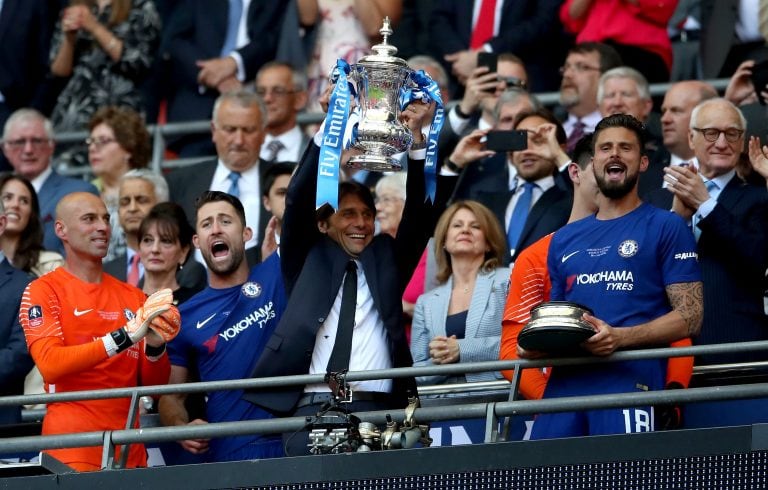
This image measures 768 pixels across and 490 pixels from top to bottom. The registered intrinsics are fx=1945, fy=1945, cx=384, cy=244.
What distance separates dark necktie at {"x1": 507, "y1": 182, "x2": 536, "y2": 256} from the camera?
1324 centimetres

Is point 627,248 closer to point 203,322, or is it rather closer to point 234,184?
point 203,322

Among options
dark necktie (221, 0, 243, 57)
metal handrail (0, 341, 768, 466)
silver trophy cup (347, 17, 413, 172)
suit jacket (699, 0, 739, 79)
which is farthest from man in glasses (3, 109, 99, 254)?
suit jacket (699, 0, 739, 79)

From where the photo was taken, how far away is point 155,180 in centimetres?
1424

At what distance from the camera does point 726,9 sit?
50.4 ft

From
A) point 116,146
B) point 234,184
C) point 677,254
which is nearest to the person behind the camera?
point 677,254

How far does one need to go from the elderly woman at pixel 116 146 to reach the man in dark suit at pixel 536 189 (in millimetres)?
3030

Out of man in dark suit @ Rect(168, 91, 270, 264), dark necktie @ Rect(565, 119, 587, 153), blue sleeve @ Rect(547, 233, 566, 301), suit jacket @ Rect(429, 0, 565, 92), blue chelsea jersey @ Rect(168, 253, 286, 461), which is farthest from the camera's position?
suit jacket @ Rect(429, 0, 565, 92)

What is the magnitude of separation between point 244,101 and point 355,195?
368 centimetres

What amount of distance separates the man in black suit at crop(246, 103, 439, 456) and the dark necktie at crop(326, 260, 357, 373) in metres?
0.02

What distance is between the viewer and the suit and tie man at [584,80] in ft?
48.3

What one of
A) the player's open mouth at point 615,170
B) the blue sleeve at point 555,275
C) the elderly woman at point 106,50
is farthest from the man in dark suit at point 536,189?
the elderly woman at point 106,50

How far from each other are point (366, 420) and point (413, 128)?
1.73 metres

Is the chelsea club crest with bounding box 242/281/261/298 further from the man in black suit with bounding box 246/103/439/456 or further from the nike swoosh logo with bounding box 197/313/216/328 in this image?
the man in black suit with bounding box 246/103/439/456

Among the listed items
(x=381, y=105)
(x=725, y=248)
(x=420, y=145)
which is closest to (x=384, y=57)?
(x=381, y=105)
